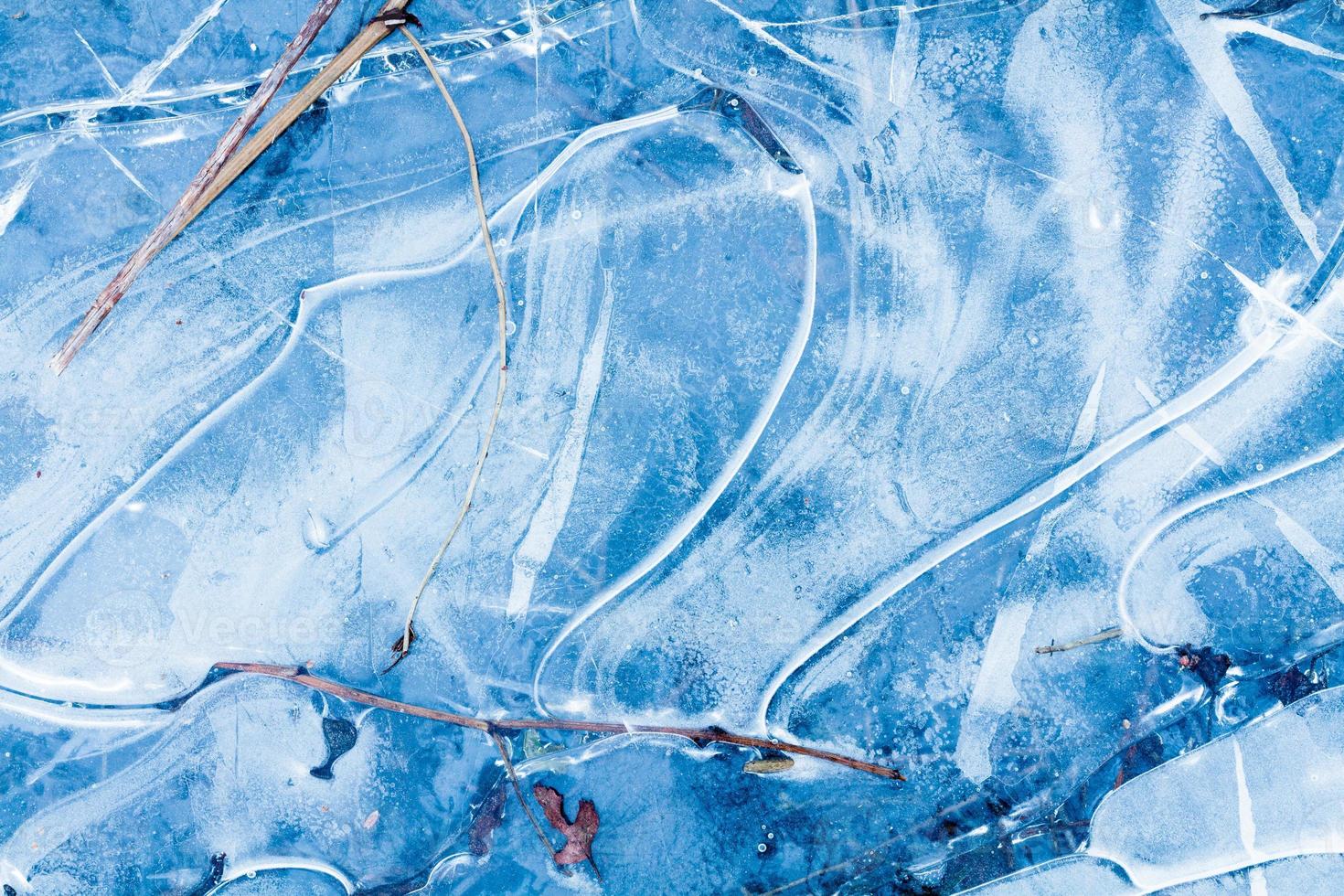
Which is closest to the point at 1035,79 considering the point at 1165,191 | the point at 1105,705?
the point at 1165,191

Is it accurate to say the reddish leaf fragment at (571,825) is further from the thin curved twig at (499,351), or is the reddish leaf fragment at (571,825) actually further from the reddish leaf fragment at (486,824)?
the thin curved twig at (499,351)

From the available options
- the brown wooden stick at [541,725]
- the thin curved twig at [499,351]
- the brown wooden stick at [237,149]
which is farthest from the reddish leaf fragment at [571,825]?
the brown wooden stick at [237,149]

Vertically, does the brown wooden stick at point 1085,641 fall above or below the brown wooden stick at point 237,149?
below

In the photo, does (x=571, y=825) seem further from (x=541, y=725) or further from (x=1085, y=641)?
(x=1085, y=641)

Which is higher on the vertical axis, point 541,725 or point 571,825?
point 541,725

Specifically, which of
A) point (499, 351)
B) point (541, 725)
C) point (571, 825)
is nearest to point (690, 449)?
point (499, 351)

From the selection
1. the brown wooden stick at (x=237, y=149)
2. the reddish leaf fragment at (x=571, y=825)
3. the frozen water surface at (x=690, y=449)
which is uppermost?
the brown wooden stick at (x=237, y=149)

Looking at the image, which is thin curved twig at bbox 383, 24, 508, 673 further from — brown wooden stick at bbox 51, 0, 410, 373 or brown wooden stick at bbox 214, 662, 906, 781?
brown wooden stick at bbox 51, 0, 410, 373
